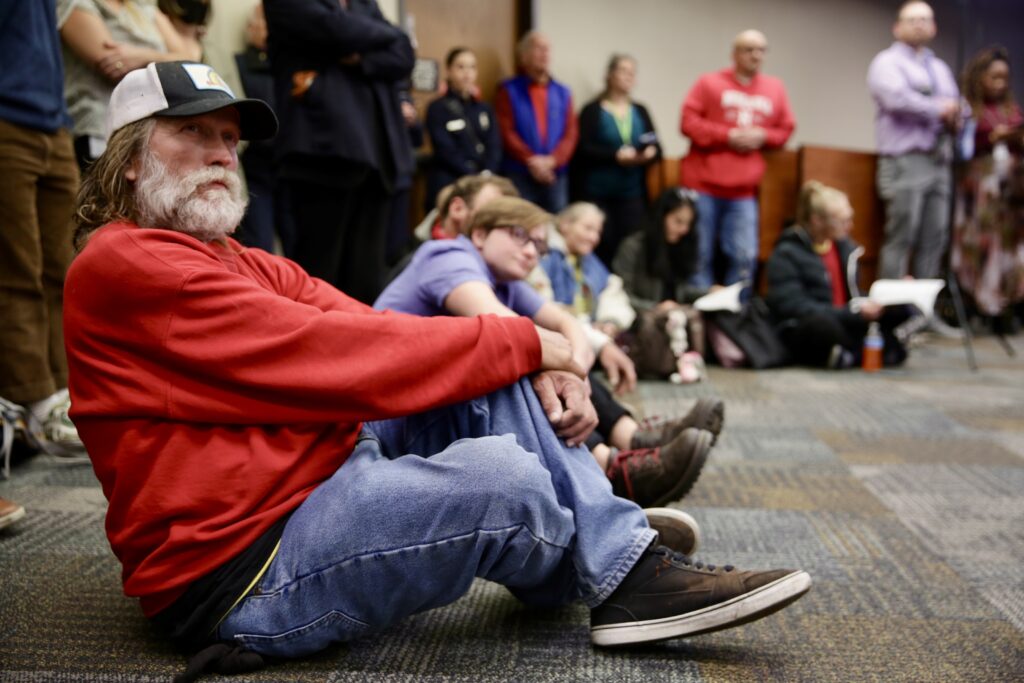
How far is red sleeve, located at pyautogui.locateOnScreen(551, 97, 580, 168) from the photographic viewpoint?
434cm

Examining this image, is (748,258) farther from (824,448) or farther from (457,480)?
(457,480)

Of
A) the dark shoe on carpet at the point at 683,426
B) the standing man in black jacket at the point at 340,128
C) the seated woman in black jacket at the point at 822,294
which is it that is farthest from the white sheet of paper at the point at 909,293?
the standing man in black jacket at the point at 340,128

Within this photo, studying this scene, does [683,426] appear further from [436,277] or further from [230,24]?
[230,24]

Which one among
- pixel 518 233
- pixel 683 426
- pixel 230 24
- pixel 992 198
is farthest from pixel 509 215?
pixel 992 198

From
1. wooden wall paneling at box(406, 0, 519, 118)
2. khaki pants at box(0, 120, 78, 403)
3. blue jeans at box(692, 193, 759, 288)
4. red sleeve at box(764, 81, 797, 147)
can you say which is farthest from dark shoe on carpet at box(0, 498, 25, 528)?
red sleeve at box(764, 81, 797, 147)

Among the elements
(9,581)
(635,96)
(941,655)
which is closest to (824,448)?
(941,655)

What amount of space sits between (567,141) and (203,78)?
11.0 feet

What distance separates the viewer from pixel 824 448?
2408 mm

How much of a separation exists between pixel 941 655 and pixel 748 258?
3.38 metres

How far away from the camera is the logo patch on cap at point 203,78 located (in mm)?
1146

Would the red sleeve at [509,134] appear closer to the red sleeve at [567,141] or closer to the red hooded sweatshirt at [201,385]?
the red sleeve at [567,141]

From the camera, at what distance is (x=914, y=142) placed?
180 inches

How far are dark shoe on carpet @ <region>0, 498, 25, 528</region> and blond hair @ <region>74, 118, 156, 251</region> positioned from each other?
28.9 inches

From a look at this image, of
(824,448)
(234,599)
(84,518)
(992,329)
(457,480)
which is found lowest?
(992,329)
